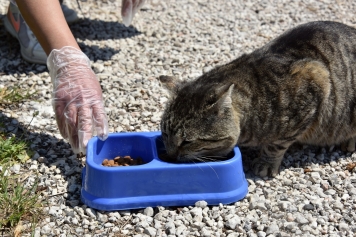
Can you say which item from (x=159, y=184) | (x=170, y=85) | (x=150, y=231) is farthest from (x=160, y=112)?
(x=150, y=231)

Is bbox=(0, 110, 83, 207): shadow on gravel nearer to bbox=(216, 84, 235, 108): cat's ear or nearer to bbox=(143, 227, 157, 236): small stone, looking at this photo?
bbox=(143, 227, 157, 236): small stone

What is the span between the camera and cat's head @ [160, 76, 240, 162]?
3.23 meters

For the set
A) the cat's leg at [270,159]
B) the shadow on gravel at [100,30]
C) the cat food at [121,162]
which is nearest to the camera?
the cat food at [121,162]

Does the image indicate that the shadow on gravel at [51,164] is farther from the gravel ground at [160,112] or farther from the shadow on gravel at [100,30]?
the shadow on gravel at [100,30]

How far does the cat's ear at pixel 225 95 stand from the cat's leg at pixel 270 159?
1.96 feet

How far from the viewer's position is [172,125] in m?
3.26

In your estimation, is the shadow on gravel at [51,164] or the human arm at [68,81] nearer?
the shadow on gravel at [51,164]

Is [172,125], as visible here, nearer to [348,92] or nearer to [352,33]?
[348,92]

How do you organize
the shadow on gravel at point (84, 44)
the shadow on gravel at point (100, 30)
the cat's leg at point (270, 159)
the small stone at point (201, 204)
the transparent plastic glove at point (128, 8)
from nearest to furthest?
1. the small stone at point (201, 204)
2. the cat's leg at point (270, 159)
3. the shadow on gravel at point (84, 44)
4. the transparent plastic glove at point (128, 8)
5. the shadow on gravel at point (100, 30)

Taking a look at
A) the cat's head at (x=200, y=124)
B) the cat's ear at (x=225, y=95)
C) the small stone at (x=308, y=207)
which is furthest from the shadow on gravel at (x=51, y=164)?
the small stone at (x=308, y=207)

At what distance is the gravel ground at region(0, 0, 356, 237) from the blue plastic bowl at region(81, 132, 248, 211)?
0.06 meters

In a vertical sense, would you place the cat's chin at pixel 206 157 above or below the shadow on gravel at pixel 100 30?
above

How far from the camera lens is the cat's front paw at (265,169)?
364 centimetres

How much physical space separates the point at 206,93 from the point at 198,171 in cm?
51
